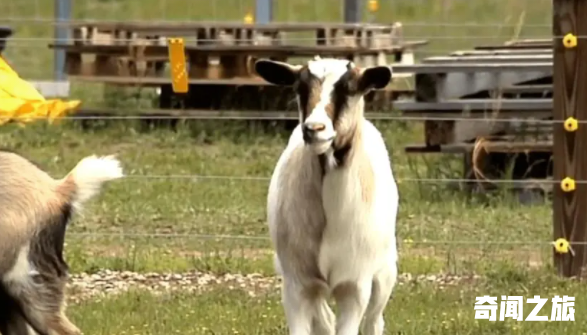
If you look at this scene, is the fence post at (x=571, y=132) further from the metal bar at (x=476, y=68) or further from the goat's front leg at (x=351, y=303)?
the metal bar at (x=476, y=68)

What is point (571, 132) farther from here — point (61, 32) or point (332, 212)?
point (61, 32)

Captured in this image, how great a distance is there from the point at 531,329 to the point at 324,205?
1608mm

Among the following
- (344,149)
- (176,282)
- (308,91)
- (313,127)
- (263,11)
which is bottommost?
(176,282)

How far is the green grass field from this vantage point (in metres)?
7.88

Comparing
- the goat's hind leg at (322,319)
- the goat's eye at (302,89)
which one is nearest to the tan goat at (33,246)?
the goat's eye at (302,89)

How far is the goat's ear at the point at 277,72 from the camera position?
6.45 meters

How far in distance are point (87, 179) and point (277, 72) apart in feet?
2.88

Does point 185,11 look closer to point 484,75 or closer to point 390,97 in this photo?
point 390,97

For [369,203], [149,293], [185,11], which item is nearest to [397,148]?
[149,293]

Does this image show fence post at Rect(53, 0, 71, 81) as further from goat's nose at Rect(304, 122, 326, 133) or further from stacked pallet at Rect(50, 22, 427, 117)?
goat's nose at Rect(304, 122, 326, 133)

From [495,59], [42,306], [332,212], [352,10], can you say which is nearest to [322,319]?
[332,212]

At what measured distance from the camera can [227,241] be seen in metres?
9.97

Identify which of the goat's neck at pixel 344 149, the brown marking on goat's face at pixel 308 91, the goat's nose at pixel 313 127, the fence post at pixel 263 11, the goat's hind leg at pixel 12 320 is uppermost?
the brown marking on goat's face at pixel 308 91

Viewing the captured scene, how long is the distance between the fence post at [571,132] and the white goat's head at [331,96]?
2653mm
